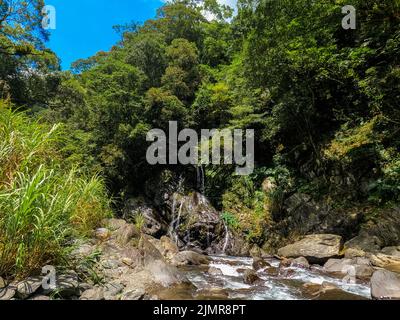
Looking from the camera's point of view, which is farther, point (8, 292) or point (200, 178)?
point (200, 178)

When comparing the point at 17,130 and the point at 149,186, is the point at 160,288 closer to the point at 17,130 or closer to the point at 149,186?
the point at 17,130

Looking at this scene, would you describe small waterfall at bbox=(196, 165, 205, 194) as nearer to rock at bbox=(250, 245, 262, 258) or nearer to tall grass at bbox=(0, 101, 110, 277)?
rock at bbox=(250, 245, 262, 258)

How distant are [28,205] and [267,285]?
16.9ft

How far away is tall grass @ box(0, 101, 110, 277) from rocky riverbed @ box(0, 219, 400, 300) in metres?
0.20

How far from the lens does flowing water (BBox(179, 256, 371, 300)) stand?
18.2 feet

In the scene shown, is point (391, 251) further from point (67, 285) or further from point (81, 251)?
point (67, 285)

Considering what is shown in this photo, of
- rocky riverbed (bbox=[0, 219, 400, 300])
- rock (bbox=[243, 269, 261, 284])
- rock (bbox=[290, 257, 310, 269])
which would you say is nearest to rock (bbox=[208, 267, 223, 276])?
rocky riverbed (bbox=[0, 219, 400, 300])

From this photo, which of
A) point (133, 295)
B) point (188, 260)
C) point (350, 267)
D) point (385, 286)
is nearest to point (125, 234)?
point (133, 295)

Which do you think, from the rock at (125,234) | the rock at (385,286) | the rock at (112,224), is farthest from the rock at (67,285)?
the rock at (385,286)

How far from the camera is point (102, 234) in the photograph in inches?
195

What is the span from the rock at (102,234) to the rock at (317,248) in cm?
584

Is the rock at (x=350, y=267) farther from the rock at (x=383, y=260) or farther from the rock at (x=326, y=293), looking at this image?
the rock at (x=326, y=293)

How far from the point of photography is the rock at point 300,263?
796cm

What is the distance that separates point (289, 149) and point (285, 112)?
71.0 inches
